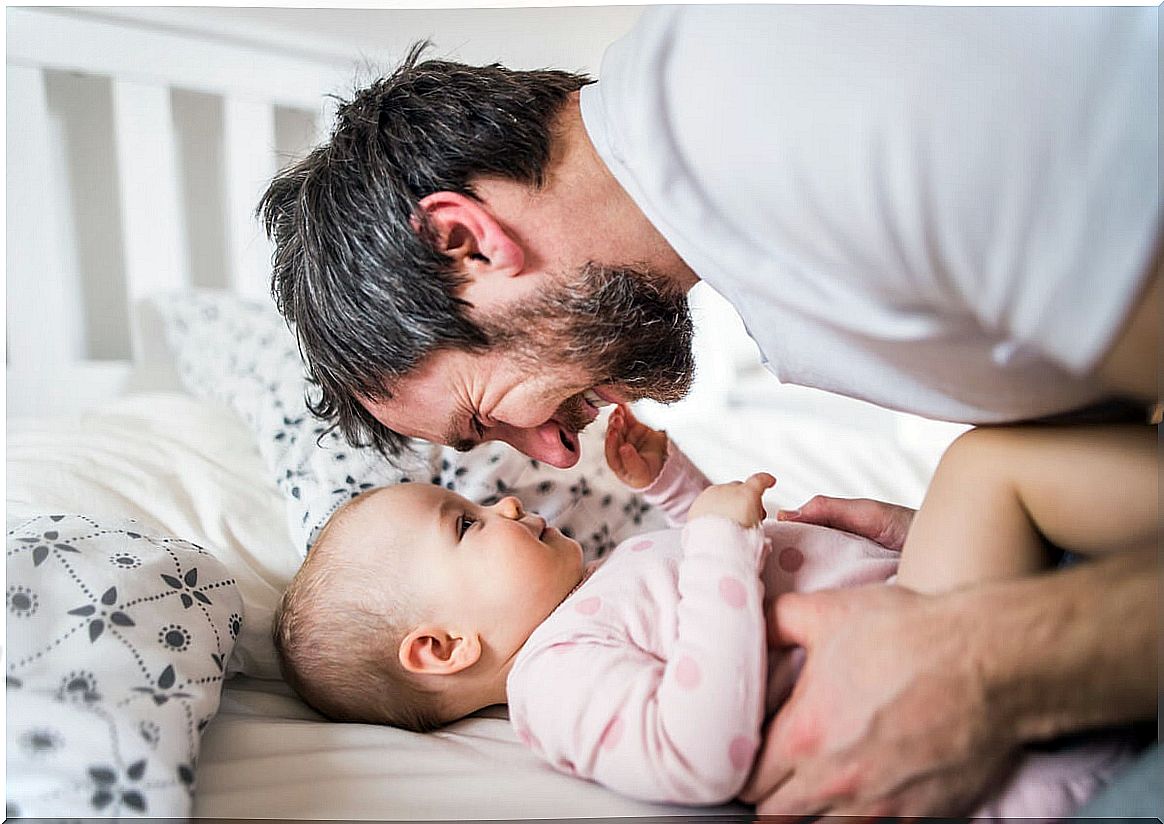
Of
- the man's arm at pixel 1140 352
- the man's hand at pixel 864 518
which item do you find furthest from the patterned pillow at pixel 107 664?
the man's arm at pixel 1140 352

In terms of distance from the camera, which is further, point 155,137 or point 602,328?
point 155,137

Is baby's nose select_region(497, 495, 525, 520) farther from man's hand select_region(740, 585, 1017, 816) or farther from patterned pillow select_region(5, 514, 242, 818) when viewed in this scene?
man's hand select_region(740, 585, 1017, 816)

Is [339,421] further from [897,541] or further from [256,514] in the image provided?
[897,541]

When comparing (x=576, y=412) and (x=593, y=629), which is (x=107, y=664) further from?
Answer: (x=576, y=412)

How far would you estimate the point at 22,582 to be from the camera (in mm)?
744

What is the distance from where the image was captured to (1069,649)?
603mm

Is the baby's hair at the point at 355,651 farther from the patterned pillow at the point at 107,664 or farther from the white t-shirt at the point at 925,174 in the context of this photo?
the white t-shirt at the point at 925,174

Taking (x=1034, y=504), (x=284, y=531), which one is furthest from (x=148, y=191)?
(x=1034, y=504)

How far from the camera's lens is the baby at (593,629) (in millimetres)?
680

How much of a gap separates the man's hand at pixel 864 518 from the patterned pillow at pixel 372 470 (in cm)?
25

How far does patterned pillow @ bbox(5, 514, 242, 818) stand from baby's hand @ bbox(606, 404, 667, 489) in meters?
0.46

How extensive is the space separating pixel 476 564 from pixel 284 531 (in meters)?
0.34

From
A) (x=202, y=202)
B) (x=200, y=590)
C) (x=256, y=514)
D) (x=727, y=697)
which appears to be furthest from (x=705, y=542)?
(x=202, y=202)

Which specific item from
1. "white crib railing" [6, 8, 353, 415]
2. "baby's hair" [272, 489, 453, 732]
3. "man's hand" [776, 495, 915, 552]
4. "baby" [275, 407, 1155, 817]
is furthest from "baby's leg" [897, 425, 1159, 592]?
"white crib railing" [6, 8, 353, 415]
